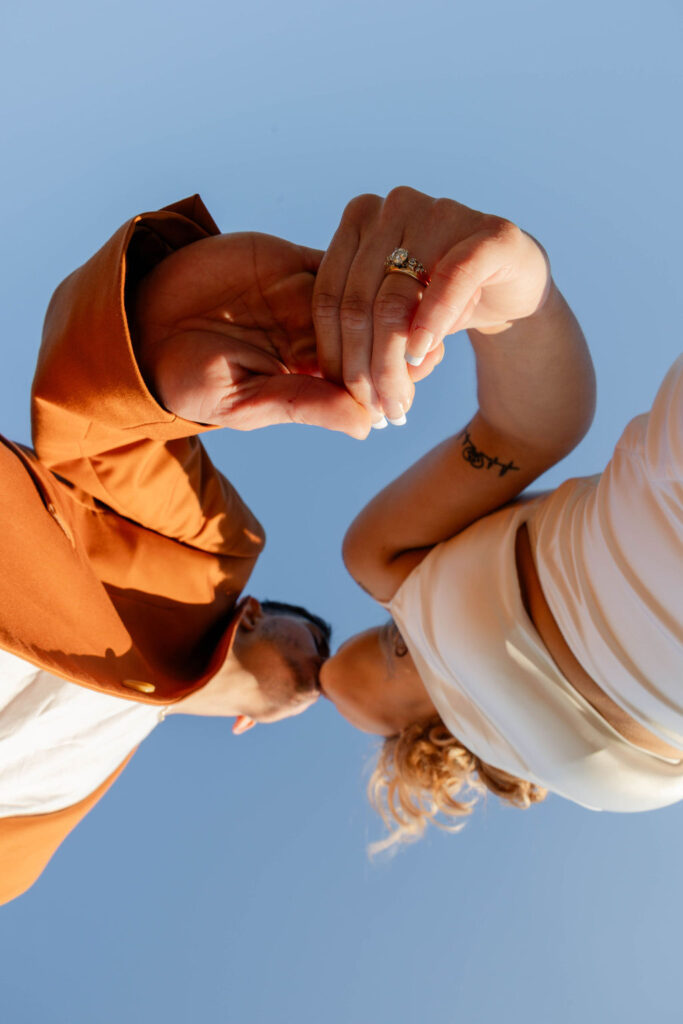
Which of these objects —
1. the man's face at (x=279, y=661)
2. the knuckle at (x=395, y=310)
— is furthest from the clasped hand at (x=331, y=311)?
the man's face at (x=279, y=661)

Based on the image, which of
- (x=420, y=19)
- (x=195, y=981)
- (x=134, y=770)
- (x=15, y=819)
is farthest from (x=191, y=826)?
(x=420, y=19)

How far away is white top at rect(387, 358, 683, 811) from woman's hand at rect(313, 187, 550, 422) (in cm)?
21

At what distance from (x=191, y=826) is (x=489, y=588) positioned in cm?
140

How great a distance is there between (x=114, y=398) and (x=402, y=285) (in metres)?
0.32

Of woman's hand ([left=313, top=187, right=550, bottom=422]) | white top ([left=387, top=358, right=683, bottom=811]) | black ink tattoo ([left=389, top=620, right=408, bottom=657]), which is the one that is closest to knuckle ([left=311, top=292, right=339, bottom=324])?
woman's hand ([left=313, top=187, right=550, bottom=422])

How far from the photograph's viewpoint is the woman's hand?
1.94 feet

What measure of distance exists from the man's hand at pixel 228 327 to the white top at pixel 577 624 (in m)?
0.34

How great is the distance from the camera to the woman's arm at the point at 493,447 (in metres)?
0.82

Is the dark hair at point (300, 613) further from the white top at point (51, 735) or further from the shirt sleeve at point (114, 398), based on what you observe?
the shirt sleeve at point (114, 398)

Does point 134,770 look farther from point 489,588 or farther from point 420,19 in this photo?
point 420,19

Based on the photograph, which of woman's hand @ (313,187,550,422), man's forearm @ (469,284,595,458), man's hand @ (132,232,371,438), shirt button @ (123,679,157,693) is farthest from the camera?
shirt button @ (123,679,157,693)

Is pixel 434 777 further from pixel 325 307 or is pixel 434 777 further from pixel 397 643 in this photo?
pixel 325 307

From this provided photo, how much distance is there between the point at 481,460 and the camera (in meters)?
0.96

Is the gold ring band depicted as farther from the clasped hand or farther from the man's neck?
the man's neck
